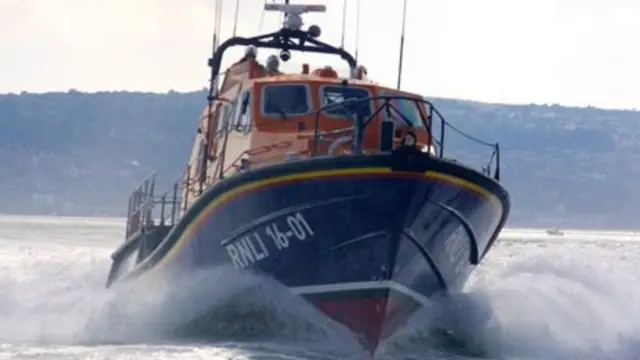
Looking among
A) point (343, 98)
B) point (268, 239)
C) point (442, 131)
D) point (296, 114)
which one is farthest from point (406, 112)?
point (268, 239)

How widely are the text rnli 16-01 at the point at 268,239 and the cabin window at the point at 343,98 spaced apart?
1798 mm

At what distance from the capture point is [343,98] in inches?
597

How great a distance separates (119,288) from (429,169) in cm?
536

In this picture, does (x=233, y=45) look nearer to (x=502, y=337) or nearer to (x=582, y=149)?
(x=502, y=337)

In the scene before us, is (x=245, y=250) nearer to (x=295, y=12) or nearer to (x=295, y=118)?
(x=295, y=118)

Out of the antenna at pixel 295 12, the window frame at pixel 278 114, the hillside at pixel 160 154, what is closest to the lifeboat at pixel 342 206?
the window frame at pixel 278 114

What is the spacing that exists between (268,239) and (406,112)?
2683 millimetres

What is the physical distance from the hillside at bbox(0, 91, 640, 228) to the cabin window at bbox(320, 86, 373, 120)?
9670cm

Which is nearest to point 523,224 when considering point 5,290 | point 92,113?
point 92,113

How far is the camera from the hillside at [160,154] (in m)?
127

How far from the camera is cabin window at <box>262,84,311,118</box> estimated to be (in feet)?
49.0

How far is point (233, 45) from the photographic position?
17797mm

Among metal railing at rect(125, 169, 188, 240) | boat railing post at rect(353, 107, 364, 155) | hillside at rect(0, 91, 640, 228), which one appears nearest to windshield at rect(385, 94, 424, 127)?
boat railing post at rect(353, 107, 364, 155)

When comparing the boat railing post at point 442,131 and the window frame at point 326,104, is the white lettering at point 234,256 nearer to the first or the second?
the window frame at point 326,104
